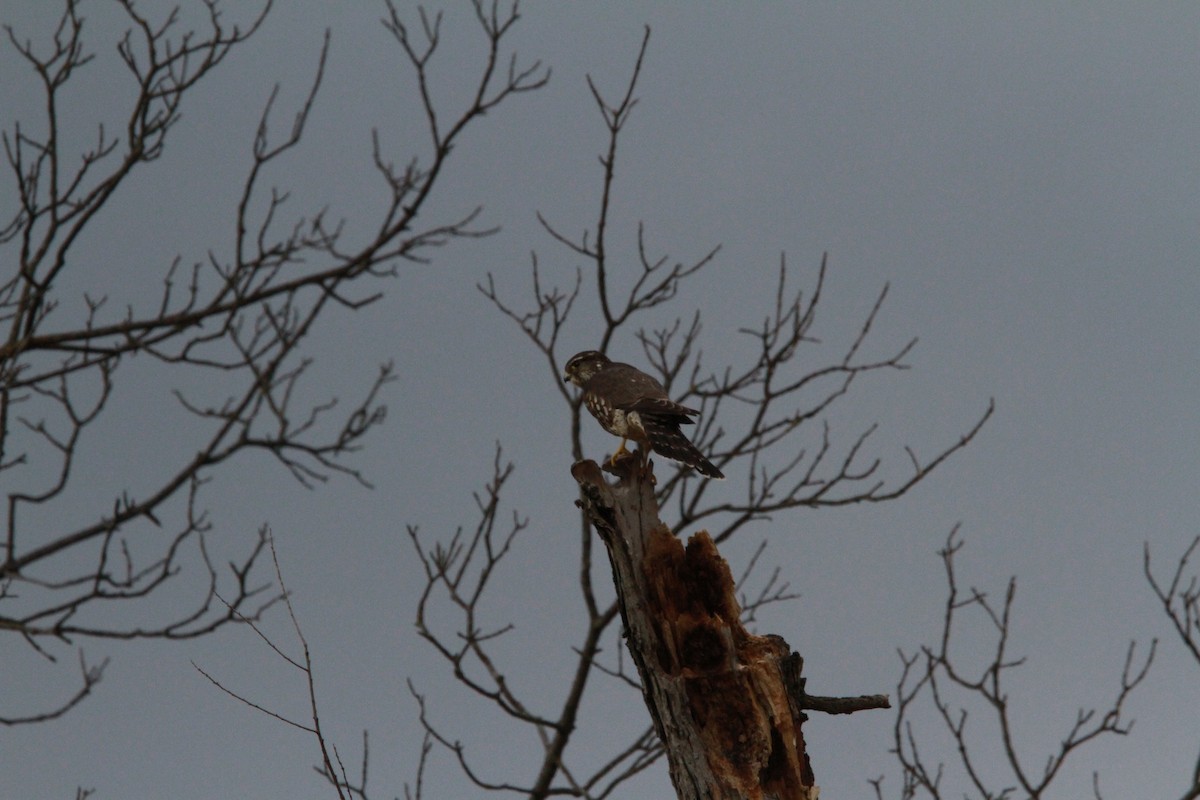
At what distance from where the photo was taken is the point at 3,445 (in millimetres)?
5805

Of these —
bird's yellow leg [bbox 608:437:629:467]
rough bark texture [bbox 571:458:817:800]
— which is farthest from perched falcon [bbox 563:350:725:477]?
rough bark texture [bbox 571:458:817:800]

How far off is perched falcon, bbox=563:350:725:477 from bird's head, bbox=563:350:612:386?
0.92ft

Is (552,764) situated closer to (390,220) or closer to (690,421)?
(690,421)

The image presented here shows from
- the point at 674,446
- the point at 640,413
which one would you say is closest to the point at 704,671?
the point at 674,446

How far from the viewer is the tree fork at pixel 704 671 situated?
12.8 feet

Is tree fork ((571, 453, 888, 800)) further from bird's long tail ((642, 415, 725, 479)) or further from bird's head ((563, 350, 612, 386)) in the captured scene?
bird's head ((563, 350, 612, 386))

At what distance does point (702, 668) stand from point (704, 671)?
0.02 m

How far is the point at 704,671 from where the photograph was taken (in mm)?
4055

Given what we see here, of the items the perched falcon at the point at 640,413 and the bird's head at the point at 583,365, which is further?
the bird's head at the point at 583,365

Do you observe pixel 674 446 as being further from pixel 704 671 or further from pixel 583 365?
pixel 704 671

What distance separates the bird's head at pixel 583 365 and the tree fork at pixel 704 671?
2876mm

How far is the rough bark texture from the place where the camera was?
3893mm

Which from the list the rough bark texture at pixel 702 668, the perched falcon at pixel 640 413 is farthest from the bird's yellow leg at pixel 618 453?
the rough bark texture at pixel 702 668

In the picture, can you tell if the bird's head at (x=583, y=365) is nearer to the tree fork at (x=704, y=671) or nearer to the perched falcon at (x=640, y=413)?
the perched falcon at (x=640, y=413)
